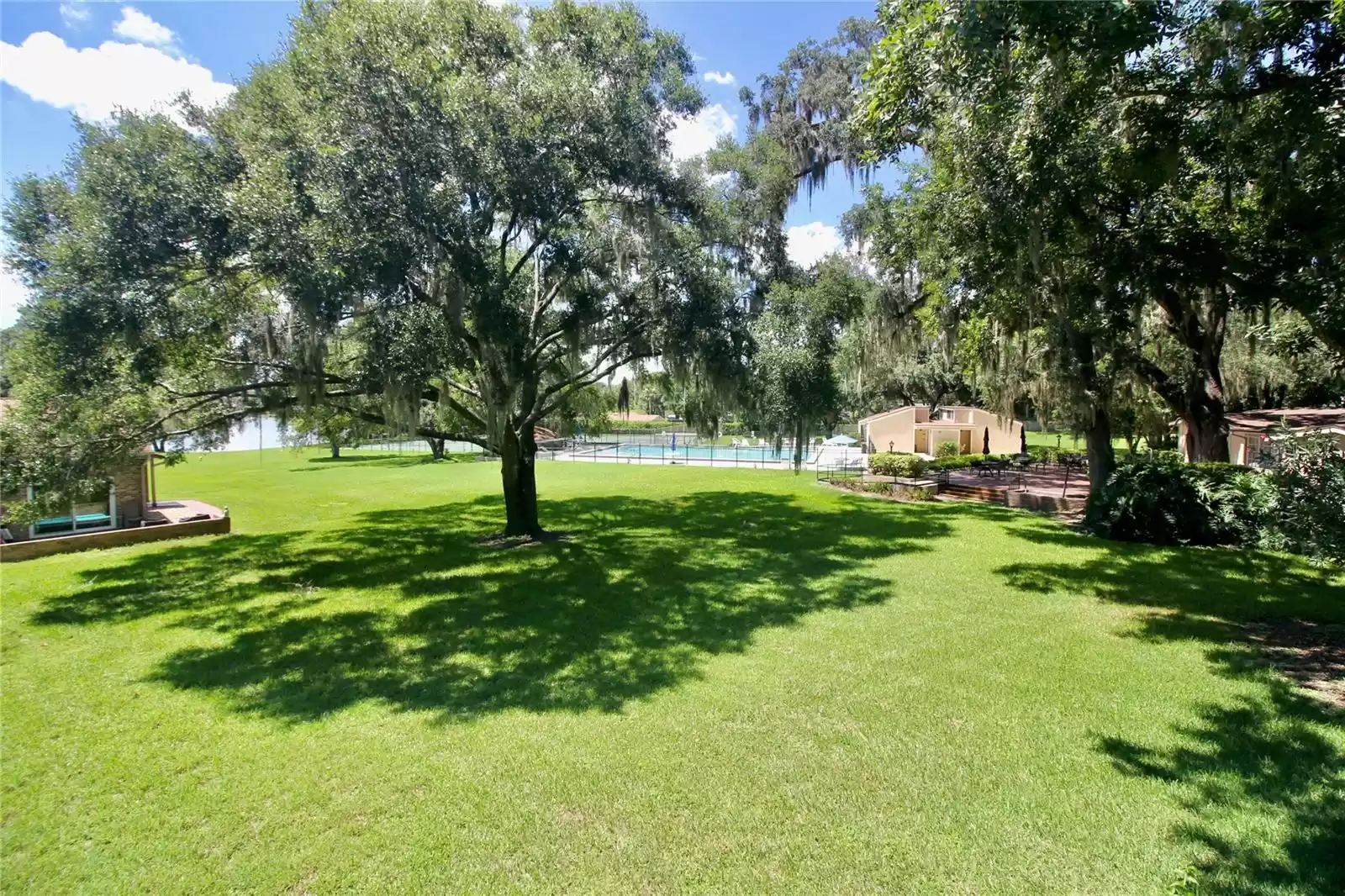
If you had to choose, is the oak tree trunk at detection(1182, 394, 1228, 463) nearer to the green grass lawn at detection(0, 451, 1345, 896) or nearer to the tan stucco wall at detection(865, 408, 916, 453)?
the green grass lawn at detection(0, 451, 1345, 896)

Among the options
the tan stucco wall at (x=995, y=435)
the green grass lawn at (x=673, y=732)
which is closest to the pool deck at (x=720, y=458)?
the tan stucco wall at (x=995, y=435)

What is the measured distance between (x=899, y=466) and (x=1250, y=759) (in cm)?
1503

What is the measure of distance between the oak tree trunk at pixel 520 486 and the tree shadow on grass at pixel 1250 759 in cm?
845

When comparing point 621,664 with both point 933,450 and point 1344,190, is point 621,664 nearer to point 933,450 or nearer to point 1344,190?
point 1344,190

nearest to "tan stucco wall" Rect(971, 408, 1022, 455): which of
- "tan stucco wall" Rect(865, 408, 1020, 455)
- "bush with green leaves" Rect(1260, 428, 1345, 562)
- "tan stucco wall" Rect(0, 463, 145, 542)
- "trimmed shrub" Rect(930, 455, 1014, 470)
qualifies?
"tan stucco wall" Rect(865, 408, 1020, 455)

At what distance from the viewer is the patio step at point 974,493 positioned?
49.6 feet

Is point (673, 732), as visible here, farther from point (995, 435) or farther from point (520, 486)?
point (995, 435)

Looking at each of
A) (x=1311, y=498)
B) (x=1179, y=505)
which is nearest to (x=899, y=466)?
(x=1179, y=505)

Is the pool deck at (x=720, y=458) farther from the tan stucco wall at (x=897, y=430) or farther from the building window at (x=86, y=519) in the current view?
the building window at (x=86, y=519)

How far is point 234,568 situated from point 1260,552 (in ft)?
48.8

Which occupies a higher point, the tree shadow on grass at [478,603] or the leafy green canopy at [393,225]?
the leafy green canopy at [393,225]

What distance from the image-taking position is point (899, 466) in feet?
59.4

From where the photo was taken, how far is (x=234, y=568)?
30.2 ft

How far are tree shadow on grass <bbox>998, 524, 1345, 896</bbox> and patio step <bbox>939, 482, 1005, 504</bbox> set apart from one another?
26.7 ft
